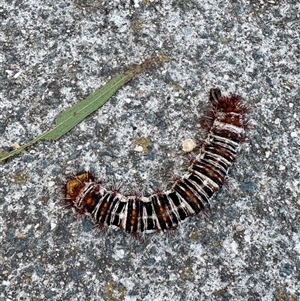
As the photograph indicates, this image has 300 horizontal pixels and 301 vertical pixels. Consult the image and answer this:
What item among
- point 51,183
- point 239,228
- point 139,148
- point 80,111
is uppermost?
point 80,111

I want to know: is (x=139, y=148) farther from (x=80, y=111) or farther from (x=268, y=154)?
(x=268, y=154)

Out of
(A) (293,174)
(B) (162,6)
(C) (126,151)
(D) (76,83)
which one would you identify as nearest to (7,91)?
(D) (76,83)

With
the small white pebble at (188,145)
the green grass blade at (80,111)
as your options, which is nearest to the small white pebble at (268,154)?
the small white pebble at (188,145)

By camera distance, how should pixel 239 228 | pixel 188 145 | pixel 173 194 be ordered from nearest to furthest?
1. pixel 173 194
2. pixel 239 228
3. pixel 188 145

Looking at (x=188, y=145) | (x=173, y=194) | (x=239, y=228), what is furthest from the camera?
(x=188, y=145)

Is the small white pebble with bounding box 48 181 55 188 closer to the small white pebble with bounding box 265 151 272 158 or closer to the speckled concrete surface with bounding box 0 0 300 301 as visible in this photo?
the speckled concrete surface with bounding box 0 0 300 301

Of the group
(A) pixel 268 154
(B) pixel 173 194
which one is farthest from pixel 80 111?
(A) pixel 268 154
